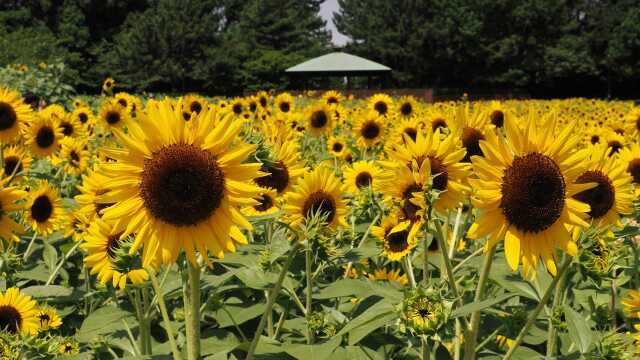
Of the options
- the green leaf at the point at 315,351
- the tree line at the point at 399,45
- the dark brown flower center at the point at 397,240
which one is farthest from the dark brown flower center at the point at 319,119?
the tree line at the point at 399,45

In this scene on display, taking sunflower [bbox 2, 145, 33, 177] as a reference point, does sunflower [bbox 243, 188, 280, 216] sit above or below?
below

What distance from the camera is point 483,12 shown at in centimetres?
5584

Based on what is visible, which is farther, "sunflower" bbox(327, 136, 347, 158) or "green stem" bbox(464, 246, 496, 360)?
"sunflower" bbox(327, 136, 347, 158)

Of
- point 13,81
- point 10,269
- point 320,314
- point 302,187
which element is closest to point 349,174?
point 302,187

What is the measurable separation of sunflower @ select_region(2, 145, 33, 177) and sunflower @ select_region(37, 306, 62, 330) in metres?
1.93

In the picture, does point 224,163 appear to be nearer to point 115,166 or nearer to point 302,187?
point 115,166

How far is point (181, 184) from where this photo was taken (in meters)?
1.71

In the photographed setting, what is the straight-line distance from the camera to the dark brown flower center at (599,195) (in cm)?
238

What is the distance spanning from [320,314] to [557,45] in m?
56.5

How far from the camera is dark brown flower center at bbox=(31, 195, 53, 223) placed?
12.4 feet

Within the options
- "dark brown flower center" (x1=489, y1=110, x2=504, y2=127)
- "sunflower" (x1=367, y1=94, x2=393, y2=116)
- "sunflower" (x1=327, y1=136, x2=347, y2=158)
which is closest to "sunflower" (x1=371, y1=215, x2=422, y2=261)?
"dark brown flower center" (x1=489, y1=110, x2=504, y2=127)

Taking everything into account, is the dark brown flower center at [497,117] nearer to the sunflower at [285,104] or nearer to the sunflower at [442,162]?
the sunflower at [442,162]

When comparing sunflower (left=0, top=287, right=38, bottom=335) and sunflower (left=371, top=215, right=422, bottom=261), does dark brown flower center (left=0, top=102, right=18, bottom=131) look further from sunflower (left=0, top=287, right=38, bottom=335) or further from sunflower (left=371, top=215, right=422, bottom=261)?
sunflower (left=371, top=215, right=422, bottom=261)

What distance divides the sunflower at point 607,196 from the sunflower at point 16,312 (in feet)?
7.43
